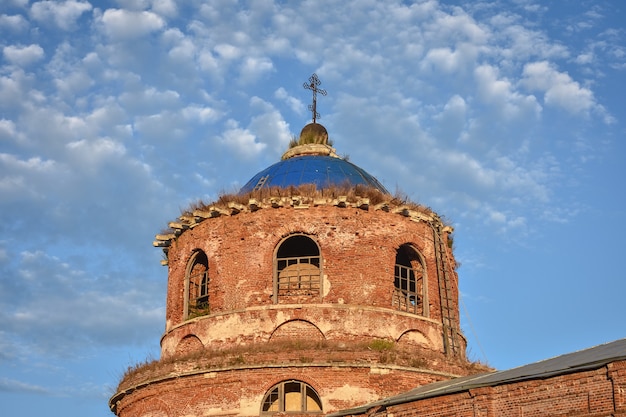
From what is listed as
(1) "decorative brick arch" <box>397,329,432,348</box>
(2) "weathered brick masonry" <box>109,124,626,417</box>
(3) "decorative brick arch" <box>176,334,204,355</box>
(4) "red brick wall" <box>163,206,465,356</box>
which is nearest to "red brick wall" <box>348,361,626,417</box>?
(2) "weathered brick masonry" <box>109,124,626,417</box>

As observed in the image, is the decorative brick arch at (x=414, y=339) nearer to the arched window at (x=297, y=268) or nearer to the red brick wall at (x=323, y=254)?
the red brick wall at (x=323, y=254)

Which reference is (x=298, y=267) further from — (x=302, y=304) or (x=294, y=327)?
(x=294, y=327)

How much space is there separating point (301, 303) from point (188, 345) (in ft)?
11.0

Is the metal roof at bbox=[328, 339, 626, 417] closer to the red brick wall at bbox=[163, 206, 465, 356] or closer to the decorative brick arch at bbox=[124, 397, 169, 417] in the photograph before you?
the red brick wall at bbox=[163, 206, 465, 356]

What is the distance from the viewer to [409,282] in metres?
23.7

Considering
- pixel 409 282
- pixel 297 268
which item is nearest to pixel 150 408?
pixel 297 268

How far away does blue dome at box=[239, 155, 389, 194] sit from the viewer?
24.0 meters

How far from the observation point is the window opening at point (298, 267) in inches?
888

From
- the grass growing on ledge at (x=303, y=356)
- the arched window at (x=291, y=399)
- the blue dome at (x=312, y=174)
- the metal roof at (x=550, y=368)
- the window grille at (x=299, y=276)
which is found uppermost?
the blue dome at (x=312, y=174)

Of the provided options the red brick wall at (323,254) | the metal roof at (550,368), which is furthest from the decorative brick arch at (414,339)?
the metal roof at (550,368)

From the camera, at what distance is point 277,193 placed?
909 inches

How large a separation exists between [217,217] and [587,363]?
460 inches

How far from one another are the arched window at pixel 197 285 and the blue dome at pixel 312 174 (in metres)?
2.25

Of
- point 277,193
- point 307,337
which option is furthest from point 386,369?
point 277,193
